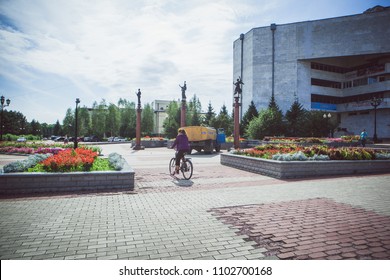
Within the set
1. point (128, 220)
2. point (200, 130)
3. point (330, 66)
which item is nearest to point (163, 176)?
point (128, 220)

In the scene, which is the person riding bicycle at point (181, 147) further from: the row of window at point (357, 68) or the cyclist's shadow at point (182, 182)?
the row of window at point (357, 68)

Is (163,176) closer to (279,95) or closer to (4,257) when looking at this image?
(4,257)

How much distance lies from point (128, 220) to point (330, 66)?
6607 centimetres

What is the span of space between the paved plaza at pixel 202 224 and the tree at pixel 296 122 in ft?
128

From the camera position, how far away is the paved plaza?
11.1ft

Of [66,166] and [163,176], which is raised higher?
[66,166]

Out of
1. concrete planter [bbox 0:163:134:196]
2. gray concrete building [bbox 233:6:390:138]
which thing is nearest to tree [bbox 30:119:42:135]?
gray concrete building [bbox 233:6:390:138]

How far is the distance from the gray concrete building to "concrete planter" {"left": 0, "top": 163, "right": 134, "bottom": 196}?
5045 centimetres

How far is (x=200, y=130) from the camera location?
20672mm

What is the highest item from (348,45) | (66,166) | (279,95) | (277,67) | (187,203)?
(348,45)

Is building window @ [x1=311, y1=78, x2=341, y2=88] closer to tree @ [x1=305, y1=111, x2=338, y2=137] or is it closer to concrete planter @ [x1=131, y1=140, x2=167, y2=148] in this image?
tree @ [x1=305, y1=111, x2=338, y2=137]

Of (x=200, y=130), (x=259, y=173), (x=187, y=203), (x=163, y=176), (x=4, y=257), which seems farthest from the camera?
(x=200, y=130)

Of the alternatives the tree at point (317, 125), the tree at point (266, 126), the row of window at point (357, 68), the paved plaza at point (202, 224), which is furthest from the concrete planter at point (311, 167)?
the row of window at point (357, 68)

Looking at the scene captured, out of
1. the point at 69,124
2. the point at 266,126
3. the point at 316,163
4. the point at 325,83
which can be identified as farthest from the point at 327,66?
the point at 69,124
